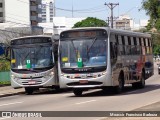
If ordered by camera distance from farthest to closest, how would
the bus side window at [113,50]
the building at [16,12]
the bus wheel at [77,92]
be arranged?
1. the building at [16,12]
2. the bus wheel at [77,92]
3. the bus side window at [113,50]

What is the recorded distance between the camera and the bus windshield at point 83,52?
2425cm

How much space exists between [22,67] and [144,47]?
26.8ft

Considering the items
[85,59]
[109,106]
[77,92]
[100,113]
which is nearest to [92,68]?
[85,59]

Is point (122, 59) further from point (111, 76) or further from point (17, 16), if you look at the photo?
→ point (17, 16)

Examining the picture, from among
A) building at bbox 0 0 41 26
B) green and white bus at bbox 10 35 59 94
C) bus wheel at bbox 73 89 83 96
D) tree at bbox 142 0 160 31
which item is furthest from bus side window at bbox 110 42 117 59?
building at bbox 0 0 41 26

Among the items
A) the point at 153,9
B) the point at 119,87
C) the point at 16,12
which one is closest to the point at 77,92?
the point at 119,87

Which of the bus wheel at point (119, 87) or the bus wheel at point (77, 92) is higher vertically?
the bus wheel at point (119, 87)

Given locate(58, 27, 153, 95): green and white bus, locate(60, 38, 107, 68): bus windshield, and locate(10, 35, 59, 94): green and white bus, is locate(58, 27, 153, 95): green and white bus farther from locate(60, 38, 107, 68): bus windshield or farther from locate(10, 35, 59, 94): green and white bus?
locate(10, 35, 59, 94): green and white bus

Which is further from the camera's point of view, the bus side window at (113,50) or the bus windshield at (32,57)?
the bus windshield at (32,57)

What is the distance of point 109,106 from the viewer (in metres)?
19.0

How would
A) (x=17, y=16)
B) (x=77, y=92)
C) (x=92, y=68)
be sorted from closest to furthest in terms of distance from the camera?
(x=92, y=68) < (x=77, y=92) < (x=17, y=16)

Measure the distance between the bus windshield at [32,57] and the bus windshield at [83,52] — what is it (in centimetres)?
306

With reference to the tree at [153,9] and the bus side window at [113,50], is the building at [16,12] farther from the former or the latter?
the bus side window at [113,50]

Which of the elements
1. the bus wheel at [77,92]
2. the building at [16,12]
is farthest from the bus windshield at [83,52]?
the building at [16,12]
